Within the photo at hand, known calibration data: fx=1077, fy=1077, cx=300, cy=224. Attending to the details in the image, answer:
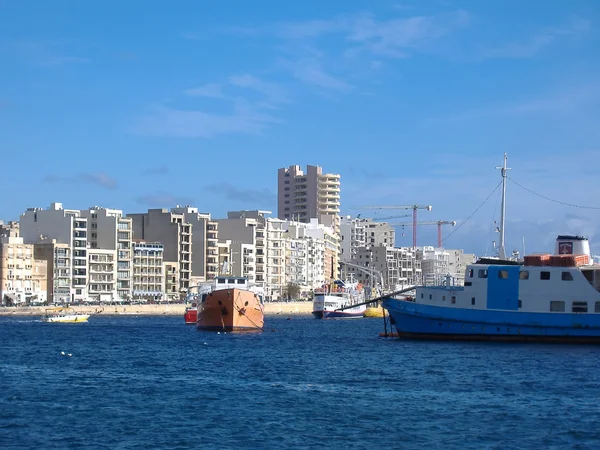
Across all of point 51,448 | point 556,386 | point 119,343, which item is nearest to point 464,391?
point 556,386

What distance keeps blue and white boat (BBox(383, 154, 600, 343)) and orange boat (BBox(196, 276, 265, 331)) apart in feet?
82.9

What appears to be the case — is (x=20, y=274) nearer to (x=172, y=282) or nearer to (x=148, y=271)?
(x=148, y=271)

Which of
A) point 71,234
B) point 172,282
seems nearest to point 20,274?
point 71,234

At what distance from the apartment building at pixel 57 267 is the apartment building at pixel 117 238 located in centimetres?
956

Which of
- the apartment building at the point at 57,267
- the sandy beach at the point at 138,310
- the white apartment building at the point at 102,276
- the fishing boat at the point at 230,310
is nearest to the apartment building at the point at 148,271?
the white apartment building at the point at 102,276

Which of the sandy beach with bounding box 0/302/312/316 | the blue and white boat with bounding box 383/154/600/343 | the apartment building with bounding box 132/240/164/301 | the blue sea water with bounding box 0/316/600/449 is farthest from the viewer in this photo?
the apartment building with bounding box 132/240/164/301

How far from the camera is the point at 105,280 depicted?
186125 mm

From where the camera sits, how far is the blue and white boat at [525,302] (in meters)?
69.2

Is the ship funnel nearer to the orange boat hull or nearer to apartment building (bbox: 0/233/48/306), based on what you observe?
the orange boat hull

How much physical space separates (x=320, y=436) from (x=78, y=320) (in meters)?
96.2

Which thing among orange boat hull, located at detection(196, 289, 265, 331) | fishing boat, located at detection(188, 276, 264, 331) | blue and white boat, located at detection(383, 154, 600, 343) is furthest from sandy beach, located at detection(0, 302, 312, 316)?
blue and white boat, located at detection(383, 154, 600, 343)

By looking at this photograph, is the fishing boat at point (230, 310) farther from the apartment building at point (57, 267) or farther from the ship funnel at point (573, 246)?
the apartment building at point (57, 267)

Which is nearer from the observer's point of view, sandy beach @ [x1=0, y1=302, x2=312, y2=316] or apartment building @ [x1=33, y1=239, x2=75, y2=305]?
sandy beach @ [x1=0, y1=302, x2=312, y2=316]

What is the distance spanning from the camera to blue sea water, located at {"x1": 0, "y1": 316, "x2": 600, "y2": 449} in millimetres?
33906
